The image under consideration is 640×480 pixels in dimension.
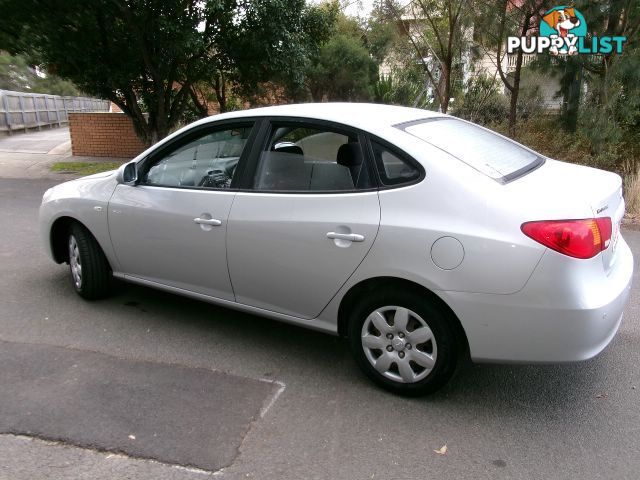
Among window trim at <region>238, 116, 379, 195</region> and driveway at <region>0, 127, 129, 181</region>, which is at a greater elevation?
window trim at <region>238, 116, 379, 195</region>

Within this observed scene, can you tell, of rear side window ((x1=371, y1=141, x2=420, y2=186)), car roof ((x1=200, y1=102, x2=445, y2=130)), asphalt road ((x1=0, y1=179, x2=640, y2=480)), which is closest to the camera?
asphalt road ((x1=0, y1=179, x2=640, y2=480))

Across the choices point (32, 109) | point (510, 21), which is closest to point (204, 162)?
point (510, 21)

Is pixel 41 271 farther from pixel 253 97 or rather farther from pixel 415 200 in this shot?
pixel 253 97

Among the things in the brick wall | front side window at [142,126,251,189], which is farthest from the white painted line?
the brick wall

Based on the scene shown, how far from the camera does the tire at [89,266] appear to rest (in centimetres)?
439

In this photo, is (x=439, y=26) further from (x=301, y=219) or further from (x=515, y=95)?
(x=301, y=219)

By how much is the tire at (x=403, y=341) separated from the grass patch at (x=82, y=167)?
10911mm

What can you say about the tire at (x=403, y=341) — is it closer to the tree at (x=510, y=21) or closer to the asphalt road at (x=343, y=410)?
the asphalt road at (x=343, y=410)

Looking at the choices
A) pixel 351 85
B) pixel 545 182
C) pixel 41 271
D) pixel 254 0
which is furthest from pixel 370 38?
pixel 545 182

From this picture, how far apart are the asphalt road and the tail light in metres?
0.98

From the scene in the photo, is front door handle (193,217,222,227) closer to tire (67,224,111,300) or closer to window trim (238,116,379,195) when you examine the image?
window trim (238,116,379,195)

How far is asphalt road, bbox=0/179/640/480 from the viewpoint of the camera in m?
2.55

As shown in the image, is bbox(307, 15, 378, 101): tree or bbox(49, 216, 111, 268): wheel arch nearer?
bbox(49, 216, 111, 268): wheel arch

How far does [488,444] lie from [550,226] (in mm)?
1136
